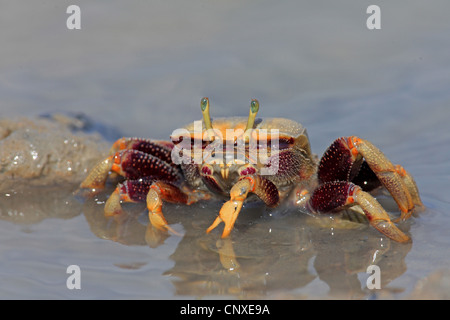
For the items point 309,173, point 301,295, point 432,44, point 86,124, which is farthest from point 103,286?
point 432,44

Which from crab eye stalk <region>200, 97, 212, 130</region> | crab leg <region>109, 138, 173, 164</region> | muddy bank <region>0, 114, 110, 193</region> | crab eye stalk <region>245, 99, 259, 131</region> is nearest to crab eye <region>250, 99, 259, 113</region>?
crab eye stalk <region>245, 99, 259, 131</region>

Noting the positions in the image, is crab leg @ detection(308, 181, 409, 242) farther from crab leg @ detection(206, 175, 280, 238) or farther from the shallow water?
crab leg @ detection(206, 175, 280, 238)

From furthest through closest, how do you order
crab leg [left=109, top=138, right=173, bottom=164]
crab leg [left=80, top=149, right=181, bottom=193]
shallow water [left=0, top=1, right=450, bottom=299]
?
crab leg [left=109, top=138, right=173, bottom=164]
crab leg [left=80, top=149, right=181, bottom=193]
shallow water [left=0, top=1, right=450, bottom=299]

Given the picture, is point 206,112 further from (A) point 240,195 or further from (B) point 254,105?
(A) point 240,195

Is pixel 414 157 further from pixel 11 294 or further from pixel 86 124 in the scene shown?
pixel 11 294

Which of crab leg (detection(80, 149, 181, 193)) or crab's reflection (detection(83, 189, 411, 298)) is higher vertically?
crab leg (detection(80, 149, 181, 193))

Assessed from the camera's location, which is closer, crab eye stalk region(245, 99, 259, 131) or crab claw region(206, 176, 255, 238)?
crab claw region(206, 176, 255, 238)

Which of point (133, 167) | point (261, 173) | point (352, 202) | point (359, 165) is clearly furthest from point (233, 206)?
point (133, 167)
